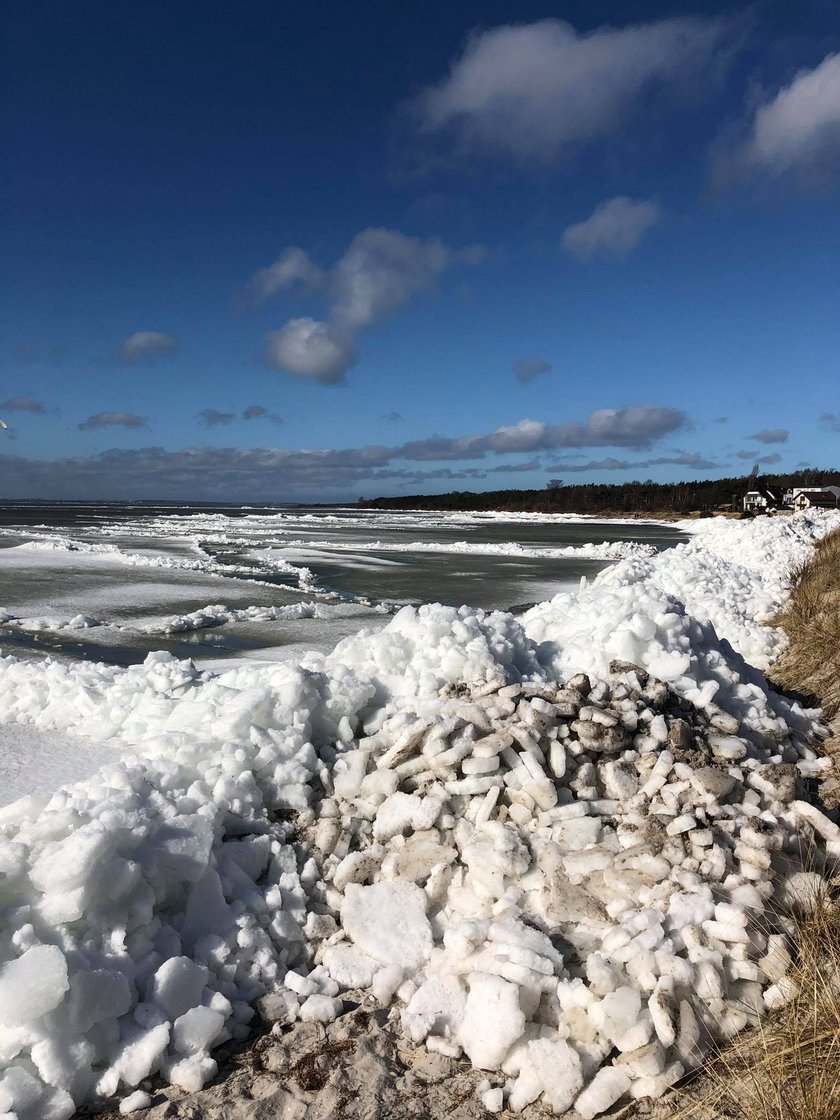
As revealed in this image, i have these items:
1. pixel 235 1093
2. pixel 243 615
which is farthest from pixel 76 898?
pixel 243 615

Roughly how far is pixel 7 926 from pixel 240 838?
1.00 m

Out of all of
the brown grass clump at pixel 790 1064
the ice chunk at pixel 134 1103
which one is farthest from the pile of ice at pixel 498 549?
the ice chunk at pixel 134 1103

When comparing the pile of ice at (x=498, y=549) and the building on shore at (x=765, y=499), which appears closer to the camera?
the pile of ice at (x=498, y=549)

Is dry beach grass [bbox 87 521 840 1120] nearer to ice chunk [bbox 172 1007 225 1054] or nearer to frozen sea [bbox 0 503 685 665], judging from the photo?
ice chunk [bbox 172 1007 225 1054]

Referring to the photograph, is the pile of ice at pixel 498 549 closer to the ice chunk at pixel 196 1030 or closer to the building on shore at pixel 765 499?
the ice chunk at pixel 196 1030

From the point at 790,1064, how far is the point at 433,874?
140cm

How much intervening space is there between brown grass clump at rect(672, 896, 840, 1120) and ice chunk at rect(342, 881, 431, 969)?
1.04 meters

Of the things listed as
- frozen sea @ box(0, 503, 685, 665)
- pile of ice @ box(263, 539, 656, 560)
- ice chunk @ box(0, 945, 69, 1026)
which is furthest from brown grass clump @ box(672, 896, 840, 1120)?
pile of ice @ box(263, 539, 656, 560)

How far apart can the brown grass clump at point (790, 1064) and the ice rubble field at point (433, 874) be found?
0.29ft

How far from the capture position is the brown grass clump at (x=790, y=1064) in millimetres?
2012

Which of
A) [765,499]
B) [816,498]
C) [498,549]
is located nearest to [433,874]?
[498,549]

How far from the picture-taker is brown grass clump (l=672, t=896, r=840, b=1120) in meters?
2.01

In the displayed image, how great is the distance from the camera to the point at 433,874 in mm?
3148

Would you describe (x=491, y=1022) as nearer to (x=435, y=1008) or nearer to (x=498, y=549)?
(x=435, y=1008)
